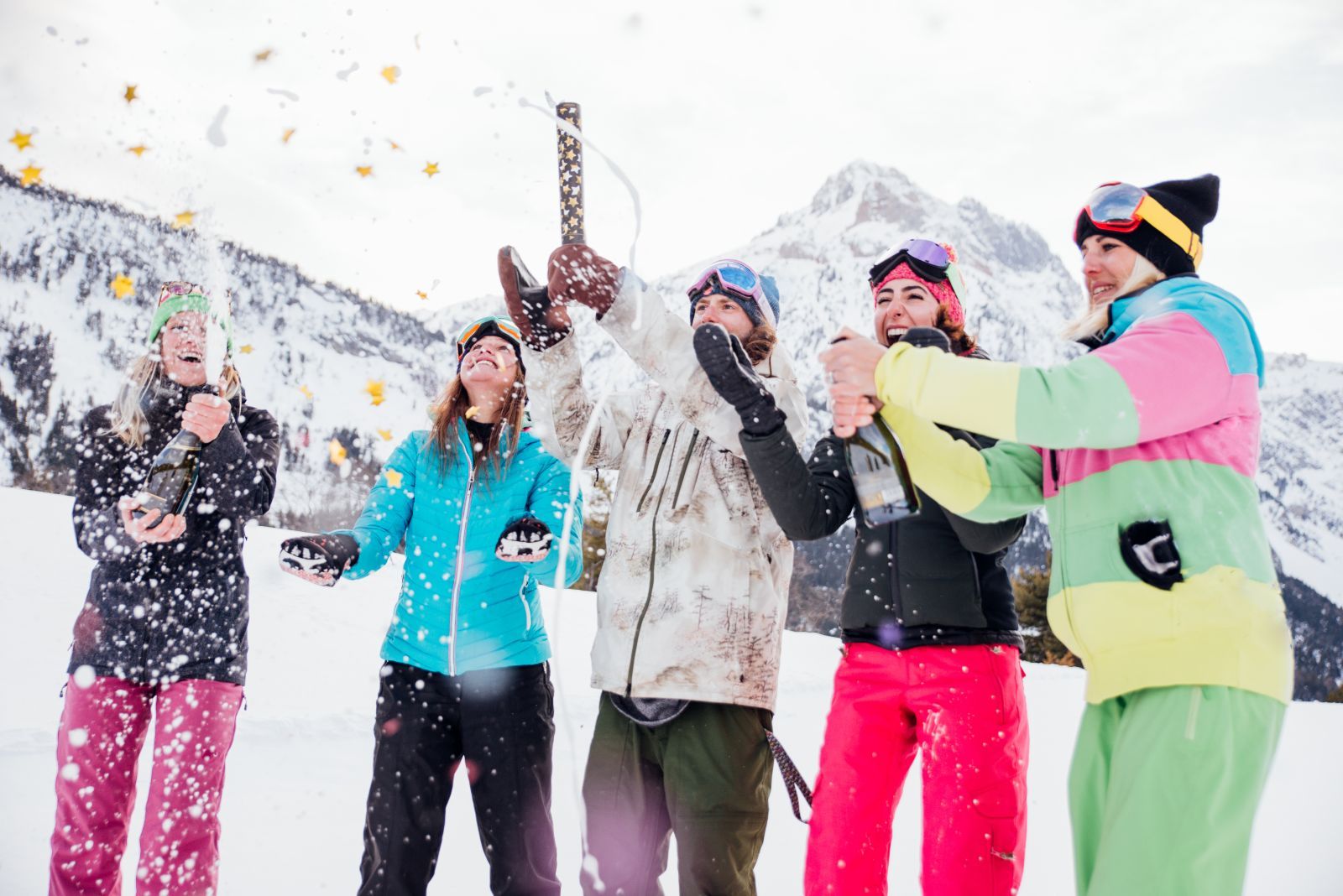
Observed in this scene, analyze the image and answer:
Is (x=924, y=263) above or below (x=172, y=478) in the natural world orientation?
above

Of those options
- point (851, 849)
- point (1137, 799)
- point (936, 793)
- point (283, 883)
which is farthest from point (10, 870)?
point (1137, 799)

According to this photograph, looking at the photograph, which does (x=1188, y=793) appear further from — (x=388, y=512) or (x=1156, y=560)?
(x=388, y=512)

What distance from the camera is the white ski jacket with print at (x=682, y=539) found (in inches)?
104

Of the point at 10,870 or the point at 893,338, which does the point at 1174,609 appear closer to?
the point at 893,338

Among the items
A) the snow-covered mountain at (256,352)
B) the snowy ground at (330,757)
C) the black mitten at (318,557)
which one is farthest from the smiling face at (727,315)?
the snow-covered mountain at (256,352)

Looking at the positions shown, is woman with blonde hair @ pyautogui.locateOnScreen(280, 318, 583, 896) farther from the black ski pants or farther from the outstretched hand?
the outstretched hand

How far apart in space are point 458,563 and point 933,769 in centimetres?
171

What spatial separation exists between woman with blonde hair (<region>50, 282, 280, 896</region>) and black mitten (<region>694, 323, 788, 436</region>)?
6.18 ft

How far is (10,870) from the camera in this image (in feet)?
12.0

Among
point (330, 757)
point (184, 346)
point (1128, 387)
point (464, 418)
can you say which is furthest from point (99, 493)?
point (1128, 387)

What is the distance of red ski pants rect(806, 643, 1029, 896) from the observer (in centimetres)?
226

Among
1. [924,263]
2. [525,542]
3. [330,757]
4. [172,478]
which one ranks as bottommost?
[330,757]

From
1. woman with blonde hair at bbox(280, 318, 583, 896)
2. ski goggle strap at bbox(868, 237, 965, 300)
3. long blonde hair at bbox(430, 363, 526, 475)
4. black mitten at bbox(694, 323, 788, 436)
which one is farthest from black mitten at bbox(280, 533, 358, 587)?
ski goggle strap at bbox(868, 237, 965, 300)

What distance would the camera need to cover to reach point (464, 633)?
300 cm
